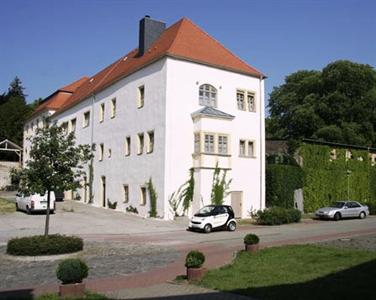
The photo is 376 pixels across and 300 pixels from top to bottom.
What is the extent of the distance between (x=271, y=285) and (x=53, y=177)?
10.9 m

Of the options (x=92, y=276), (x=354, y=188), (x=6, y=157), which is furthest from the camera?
(x=6, y=157)

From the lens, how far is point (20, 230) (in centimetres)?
2802

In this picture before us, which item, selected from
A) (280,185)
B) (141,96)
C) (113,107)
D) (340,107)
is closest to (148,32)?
(141,96)

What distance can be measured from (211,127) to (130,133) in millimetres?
7499

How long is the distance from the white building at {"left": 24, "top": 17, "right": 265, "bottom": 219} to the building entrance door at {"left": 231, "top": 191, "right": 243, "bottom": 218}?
0.24 ft

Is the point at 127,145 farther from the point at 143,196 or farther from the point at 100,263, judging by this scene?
the point at 100,263

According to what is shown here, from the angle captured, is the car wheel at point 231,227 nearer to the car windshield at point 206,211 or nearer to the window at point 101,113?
the car windshield at point 206,211

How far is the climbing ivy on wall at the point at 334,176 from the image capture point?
1767 inches

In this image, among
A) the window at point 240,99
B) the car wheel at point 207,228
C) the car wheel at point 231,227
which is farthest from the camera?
the window at point 240,99

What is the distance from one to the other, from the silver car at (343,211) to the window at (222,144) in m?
9.68

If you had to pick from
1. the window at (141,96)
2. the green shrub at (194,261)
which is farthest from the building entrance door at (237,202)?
the green shrub at (194,261)

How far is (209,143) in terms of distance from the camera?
35.5 metres

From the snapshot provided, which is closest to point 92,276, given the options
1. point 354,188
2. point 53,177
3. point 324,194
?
point 53,177

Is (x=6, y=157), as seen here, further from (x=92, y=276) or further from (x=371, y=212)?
(x=92, y=276)
